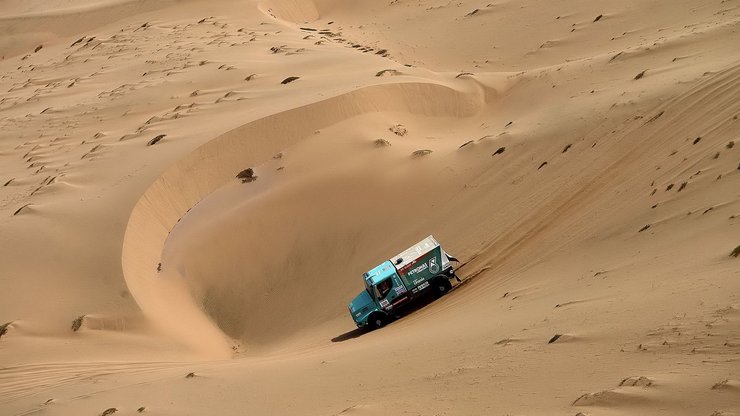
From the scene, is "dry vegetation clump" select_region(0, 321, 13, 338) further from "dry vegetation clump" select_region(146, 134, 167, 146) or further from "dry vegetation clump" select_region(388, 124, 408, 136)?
"dry vegetation clump" select_region(388, 124, 408, 136)

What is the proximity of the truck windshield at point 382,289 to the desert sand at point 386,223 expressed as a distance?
65cm

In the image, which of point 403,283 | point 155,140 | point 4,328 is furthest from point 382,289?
point 155,140

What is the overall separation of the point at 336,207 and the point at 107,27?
25969mm

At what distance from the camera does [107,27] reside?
1649 inches

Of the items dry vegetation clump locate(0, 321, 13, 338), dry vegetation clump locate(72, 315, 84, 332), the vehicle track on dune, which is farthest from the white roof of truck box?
dry vegetation clump locate(0, 321, 13, 338)

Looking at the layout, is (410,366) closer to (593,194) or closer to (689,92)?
(593,194)

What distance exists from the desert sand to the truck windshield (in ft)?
2.13

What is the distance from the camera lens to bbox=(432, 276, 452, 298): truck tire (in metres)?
17.0

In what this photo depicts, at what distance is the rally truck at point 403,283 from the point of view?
16906 mm

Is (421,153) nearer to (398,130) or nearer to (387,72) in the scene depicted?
(398,130)

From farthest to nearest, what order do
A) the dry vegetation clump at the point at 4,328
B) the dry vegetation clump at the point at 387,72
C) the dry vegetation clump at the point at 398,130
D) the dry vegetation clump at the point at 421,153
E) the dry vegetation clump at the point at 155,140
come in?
1. the dry vegetation clump at the point at 387,72
2. the dry vegetation clump at the point at 155,140
3. the dry vegetation clump at the point at 398,130
4. the dry vegetation clump at the point at 421,153
5. the dry vegetation clump at the point at 4,328

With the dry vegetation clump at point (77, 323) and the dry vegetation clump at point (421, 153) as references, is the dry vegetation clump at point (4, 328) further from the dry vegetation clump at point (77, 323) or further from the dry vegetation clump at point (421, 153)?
the dry vegetation clump at point (421, 153)

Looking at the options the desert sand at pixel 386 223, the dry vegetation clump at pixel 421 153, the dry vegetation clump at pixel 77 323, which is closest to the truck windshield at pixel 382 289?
the desert sand at pixel 386 223

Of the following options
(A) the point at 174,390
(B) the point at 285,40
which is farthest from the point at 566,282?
(B) the point at 285,40
